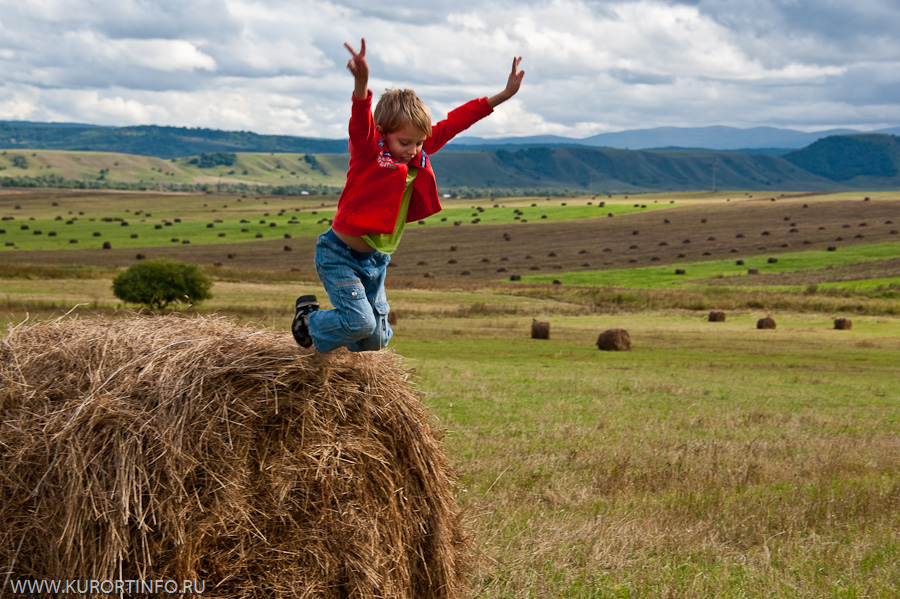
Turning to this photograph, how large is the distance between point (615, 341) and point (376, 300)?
84.6ft

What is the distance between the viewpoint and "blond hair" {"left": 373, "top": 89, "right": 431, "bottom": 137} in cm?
559

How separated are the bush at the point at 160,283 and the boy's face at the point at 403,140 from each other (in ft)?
111

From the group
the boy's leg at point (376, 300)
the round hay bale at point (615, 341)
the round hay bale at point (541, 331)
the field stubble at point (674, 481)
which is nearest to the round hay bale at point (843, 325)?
the round hay bale at point (615, 341)

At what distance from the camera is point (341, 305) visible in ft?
18.9

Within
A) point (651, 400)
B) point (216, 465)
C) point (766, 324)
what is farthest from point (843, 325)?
point (216, 465)

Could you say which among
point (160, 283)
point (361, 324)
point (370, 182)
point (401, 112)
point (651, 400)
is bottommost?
point (160, 283)

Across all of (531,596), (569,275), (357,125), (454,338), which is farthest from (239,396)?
(569,275)

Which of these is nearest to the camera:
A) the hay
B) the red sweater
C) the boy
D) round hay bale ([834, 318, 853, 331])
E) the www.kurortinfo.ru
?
the www.kurortinfo.ru

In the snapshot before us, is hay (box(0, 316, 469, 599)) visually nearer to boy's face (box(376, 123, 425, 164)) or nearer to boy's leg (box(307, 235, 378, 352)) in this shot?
boy's leg (box(307, 235, 378, 352))

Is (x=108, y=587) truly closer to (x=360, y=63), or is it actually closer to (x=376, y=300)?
(x=376, y=300)

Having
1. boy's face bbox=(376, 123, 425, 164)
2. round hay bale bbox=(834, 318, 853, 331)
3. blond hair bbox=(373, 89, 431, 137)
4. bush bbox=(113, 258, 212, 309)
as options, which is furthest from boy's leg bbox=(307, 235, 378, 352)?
round hay bale bbox=(834, 318, 853, 331)

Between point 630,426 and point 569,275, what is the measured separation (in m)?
57.3

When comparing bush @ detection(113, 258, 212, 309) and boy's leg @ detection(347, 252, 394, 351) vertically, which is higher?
boy's leg @ detection(347, 252, 394, 351)

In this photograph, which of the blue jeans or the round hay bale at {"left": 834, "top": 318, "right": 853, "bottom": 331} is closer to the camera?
the blue jeans
